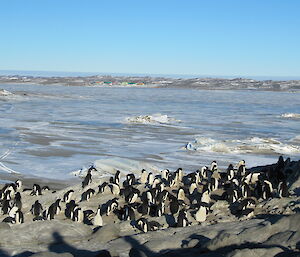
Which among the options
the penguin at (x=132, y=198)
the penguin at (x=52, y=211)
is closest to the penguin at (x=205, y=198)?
the penguin at (x=132, y=198)

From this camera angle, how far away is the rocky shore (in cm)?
869

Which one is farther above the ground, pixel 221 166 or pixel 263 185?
pixel 263 185

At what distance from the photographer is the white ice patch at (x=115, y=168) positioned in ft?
73.6

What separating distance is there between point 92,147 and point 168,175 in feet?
43.0

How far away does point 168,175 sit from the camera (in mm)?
17719

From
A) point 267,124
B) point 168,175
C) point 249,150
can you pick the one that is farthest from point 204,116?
point 168,175

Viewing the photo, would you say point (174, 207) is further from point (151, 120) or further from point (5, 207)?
point (151, 120)

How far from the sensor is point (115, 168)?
22.7 m

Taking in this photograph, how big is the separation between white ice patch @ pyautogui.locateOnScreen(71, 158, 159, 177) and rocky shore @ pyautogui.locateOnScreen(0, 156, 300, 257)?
680cm

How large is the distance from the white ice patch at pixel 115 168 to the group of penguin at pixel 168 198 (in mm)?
4891

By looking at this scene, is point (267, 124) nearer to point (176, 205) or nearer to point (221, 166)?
point (221, 166)

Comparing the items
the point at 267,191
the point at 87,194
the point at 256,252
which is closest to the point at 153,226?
the point at 267,191

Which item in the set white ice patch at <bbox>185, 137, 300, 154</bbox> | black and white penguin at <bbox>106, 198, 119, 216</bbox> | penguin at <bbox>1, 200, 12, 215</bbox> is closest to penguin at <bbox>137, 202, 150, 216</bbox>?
black and white penguin at <bbox>106, 198, 119, 216</bbox>

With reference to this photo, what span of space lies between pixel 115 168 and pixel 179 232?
12309 millimetres
